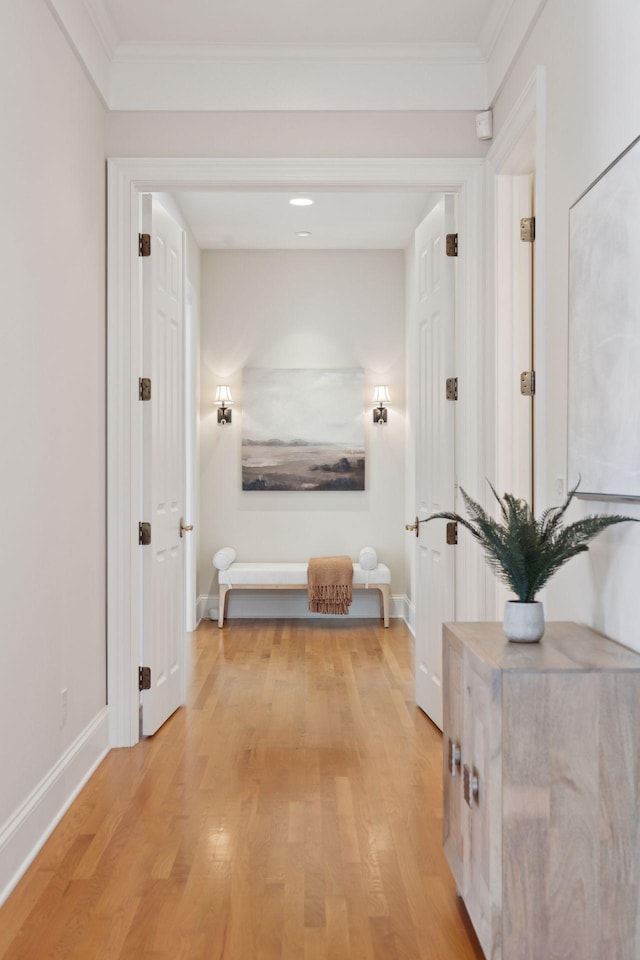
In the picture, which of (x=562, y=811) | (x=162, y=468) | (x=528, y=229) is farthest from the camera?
(x=162, y=468)

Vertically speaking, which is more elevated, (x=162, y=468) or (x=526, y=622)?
(x=162, y=468)

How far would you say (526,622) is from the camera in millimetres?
1955

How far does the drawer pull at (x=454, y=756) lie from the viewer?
2.12 m

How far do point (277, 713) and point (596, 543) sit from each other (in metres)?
2.29

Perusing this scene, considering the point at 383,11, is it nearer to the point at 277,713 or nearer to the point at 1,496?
the point at 1,496

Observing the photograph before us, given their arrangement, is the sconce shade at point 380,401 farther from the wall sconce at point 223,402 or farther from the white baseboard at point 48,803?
the white baseboard at point 48,803

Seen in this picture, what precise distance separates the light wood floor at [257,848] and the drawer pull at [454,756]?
374mm

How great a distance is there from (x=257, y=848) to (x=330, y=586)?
11.9ft

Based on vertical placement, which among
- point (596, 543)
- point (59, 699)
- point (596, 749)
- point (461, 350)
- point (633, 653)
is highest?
point (461, 350)

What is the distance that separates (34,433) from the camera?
2514 mm

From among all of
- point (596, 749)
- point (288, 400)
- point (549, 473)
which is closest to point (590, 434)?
point (549, 473)

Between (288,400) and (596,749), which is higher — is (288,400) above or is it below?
above

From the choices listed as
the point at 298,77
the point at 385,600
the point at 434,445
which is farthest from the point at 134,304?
the point at 385,600

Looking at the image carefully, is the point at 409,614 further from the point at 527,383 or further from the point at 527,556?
the point at 527,556
